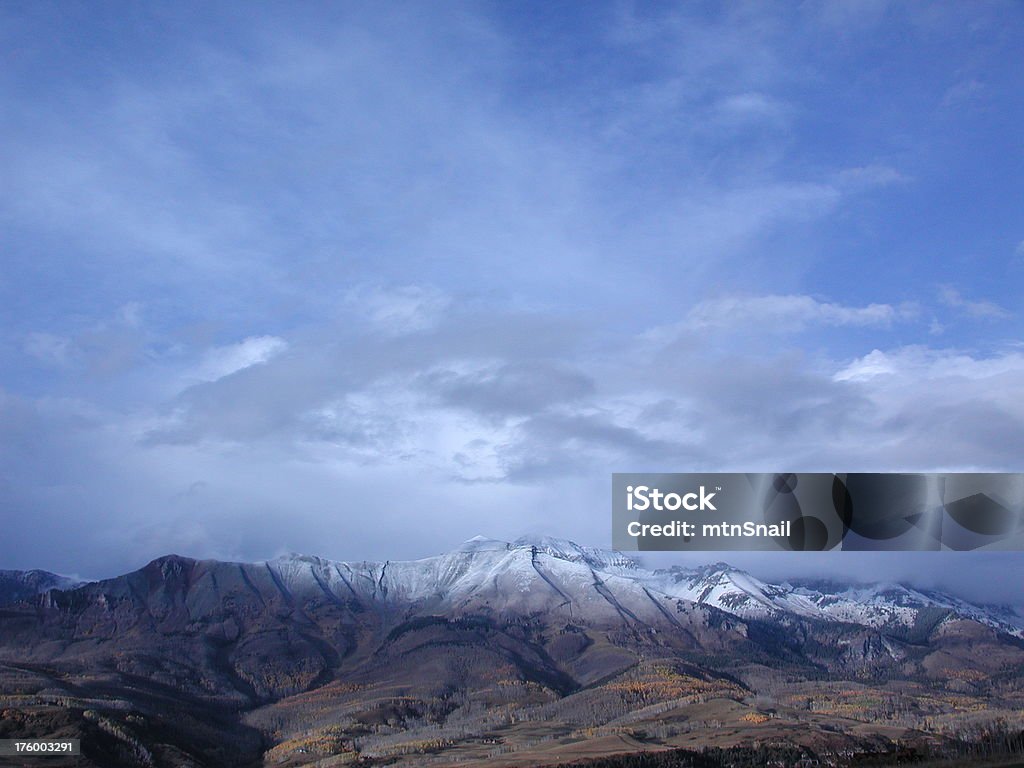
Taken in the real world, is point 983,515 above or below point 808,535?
above

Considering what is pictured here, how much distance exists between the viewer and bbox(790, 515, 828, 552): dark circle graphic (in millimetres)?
64688

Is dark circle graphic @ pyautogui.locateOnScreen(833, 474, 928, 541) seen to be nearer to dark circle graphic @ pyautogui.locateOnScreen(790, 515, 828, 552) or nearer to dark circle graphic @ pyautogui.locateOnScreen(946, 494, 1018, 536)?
dark circle graphic @ pyautogui.locateOnScreen(790, 515, 828, 552)

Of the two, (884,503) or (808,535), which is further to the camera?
(884,503)

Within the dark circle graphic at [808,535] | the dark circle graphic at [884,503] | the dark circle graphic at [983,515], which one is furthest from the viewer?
the dark circle graphic at [884,503]

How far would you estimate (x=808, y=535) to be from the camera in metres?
66.2

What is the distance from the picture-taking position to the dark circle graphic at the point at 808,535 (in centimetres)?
6469

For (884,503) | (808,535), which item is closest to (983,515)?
(884,503)

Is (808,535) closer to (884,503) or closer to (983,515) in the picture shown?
(884,503)

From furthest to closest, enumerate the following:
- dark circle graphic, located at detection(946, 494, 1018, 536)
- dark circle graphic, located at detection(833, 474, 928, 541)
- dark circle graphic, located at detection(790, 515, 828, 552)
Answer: dark circle graphic, located at detection(833, 474, 928, 541) < dark circle graphic, located at detection(946, 494, 1018, 536) < dark circle graphic, located at detection(790, 515, 828, 552)

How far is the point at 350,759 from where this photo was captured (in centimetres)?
19725

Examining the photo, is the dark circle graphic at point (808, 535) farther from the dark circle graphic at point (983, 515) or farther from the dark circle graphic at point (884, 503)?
the dark circle graphic at point (983, 515)

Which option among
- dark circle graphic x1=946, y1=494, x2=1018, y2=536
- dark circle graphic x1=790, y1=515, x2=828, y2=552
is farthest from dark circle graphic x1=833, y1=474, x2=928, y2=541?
dark circle graphic x1=946, y1=494, x2=1018, y2=536

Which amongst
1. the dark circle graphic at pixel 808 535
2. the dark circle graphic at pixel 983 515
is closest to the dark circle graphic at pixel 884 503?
the dark circle graphic at pixel 808 535

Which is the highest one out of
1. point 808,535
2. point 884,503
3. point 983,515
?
point 884,503
